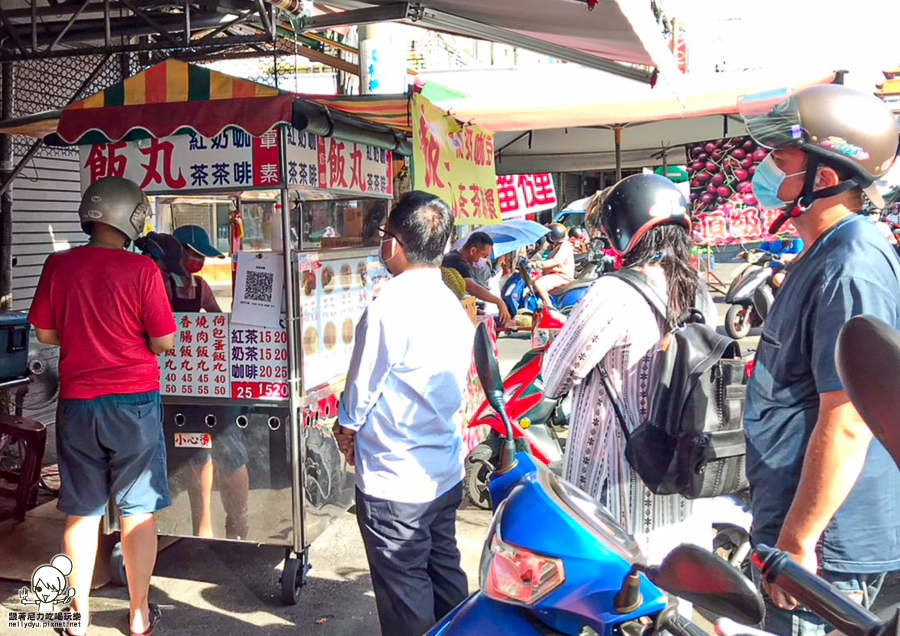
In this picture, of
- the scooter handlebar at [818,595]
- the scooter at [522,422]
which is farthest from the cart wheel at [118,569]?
the scooter handlebar at [818,595]

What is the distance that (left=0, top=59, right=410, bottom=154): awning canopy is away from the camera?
378 centimetres

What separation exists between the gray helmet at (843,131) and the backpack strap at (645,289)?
0.58 metres

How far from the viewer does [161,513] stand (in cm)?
427

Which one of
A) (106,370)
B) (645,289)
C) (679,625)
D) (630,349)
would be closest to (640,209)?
(645,289)

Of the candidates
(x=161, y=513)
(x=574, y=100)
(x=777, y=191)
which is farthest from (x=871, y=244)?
(x=574, y=100)

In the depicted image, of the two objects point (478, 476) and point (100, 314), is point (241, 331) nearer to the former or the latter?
point (100, 314)

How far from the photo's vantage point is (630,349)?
8.13 ft

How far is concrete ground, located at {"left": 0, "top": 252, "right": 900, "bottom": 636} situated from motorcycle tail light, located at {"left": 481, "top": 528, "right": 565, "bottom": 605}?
7.46 ft

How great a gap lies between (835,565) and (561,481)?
25.6 inches

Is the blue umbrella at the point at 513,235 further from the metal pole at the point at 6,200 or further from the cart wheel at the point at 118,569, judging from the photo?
the cart wheel at the point at 118,569

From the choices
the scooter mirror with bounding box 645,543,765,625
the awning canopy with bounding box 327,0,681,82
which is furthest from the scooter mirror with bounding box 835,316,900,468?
the awning canopy with bounding box 327,0,681,82

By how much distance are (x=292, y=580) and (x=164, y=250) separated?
5.97 feet

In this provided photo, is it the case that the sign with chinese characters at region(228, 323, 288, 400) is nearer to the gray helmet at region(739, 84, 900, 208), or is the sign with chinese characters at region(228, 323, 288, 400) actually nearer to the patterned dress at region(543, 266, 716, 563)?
the patterned dress at region(543, 266, 716, 563)

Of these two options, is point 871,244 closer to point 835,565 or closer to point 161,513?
point 835,565
